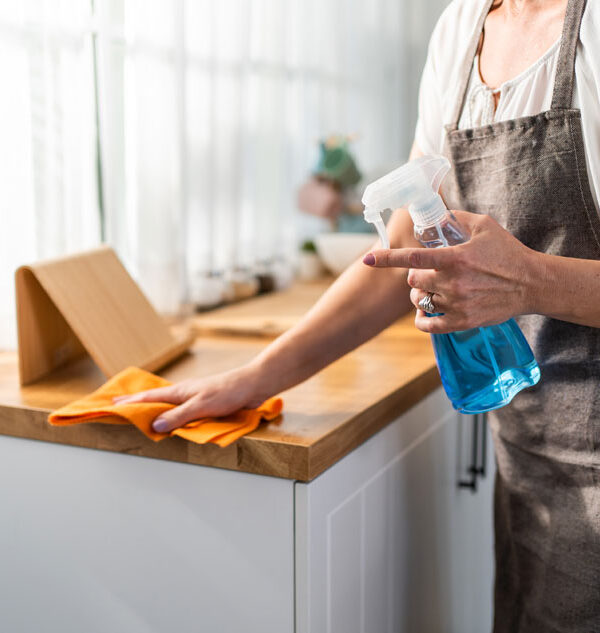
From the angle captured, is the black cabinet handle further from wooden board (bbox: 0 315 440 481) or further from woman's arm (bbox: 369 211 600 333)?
woman's arm (bbox: 369 211 600 333)

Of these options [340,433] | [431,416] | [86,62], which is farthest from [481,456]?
[86,62]

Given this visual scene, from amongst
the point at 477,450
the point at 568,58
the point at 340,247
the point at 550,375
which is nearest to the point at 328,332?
the point at 550,375

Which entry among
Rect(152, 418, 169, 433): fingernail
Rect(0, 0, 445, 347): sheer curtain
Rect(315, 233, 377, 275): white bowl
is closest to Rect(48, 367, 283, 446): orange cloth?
Rect(152, 418, 169, 433): fingernail

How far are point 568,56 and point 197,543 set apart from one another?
705 millimetres

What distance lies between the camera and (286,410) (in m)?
1.08

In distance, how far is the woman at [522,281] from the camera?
79 centimetres

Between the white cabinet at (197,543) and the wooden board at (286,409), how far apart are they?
2cm

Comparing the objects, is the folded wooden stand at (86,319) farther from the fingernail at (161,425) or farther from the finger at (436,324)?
the finger at (436,324)

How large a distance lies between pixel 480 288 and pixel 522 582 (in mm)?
563

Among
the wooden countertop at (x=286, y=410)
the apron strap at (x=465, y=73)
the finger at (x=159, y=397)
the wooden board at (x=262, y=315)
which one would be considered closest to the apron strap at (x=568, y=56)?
the apron strap at (x=465, y=73)

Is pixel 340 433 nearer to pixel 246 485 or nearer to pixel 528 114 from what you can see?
pixel 246 485

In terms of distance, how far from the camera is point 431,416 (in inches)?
53.8

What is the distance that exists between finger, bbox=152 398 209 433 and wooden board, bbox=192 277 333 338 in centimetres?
60

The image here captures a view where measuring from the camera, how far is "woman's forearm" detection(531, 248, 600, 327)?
2.59 ft
